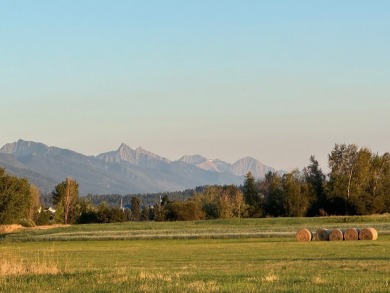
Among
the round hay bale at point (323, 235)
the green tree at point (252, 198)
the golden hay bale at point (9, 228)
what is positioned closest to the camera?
the round hay bale at point (323, 235)

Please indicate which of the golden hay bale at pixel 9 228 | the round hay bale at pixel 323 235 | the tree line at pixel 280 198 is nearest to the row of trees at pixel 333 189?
the tree line at pixel 280 198

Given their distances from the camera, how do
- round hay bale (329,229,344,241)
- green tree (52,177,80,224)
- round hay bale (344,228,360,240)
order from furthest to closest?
green tree (52,177,80,224)
round hay bale (344,228,360,240)
round hay bale (329,229,344,241)

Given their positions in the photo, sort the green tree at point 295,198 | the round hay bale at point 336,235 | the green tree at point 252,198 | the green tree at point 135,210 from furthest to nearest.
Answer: the green tree at point 135,210 < the green tree at point 252,198 < the green tree at point 295,198 < the round hay bale at point 336,235

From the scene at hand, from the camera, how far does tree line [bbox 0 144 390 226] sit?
107000mm

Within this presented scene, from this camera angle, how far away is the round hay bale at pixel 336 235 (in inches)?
2060

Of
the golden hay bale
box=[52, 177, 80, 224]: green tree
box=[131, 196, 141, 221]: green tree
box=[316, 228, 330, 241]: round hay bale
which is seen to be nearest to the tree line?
box=[52, 177, 80, 224]: green tree

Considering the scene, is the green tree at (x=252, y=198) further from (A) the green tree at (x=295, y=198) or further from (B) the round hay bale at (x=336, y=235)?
(B) the round hay bale at (x=336, y=235)

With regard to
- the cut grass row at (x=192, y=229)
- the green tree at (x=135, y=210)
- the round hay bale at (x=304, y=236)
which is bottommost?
the round hay bale at (x=304, y=236)

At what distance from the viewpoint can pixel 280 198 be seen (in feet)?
382

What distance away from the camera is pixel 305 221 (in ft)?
302

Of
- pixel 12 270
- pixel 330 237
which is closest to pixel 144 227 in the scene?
pixel 330 237

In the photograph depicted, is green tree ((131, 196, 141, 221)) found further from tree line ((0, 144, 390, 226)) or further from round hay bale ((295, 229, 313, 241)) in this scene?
round hay bale ((295, 229, 313, 241))

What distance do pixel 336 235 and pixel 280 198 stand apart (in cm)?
6386

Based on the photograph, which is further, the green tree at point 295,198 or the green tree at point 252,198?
the green tree at point 252,198
